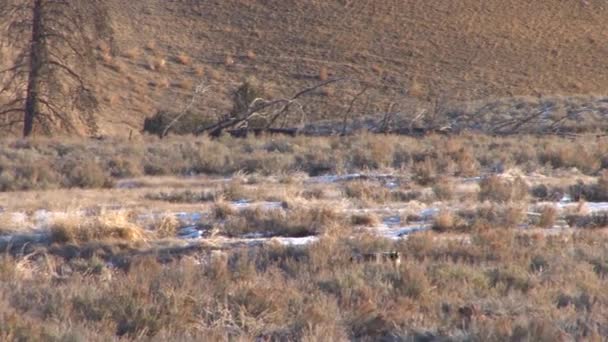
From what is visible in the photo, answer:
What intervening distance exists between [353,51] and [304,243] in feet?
148

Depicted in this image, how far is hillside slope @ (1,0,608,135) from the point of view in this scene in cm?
5059

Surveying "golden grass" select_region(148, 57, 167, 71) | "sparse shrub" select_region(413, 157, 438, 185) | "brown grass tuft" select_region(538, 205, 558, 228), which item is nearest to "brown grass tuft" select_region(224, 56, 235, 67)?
"golden grass" select_region(148, 57, 167, 71)

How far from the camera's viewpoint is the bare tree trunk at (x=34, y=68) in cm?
2950

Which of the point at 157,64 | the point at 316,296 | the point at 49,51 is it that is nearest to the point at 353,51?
the point at 157,64

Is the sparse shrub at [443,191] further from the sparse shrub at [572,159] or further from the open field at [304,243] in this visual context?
the sparse shrub at [572,159]

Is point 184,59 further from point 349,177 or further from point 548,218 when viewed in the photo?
point 548,218

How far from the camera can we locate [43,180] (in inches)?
739

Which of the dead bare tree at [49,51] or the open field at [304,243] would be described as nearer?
the open field at [304,243]

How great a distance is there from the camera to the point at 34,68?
2967 centimetres

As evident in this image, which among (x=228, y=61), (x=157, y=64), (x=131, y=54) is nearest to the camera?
(x=157, y=64)

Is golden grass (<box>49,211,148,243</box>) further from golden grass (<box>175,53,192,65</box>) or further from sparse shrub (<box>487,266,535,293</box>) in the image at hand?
golden grass (<box>175,53,192,65</box>)

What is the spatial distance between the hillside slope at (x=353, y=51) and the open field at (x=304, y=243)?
2566 centimetres

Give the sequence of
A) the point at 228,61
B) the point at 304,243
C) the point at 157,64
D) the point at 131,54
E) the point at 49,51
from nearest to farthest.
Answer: the point at 304,243
the point at 49,51
the point at 157,64
the point at 131,54
the point at 228,61

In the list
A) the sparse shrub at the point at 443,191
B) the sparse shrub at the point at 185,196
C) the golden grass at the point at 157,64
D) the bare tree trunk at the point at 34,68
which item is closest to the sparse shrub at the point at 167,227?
the sparse shrub at the point at 185,196
